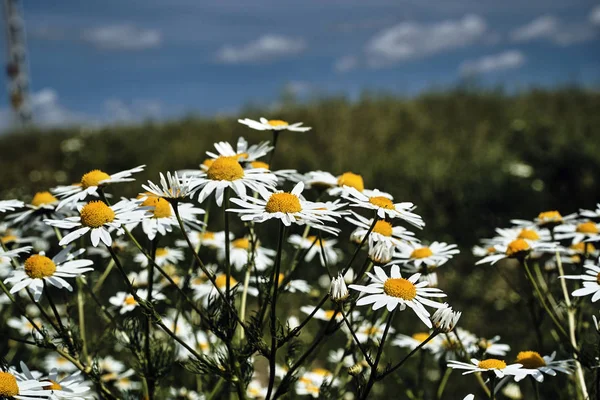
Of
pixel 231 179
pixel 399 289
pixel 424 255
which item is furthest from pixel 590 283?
pixel 231 179

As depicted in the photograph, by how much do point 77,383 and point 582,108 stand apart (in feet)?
33.6

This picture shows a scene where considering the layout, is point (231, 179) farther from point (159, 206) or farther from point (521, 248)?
point (521, 248)

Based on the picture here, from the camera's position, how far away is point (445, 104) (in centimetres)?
1017

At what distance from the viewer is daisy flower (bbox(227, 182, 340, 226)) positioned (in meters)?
1.46

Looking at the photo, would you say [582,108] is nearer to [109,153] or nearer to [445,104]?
[445,104]

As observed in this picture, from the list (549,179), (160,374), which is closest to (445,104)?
(549,179)

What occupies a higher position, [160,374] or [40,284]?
[40,284]

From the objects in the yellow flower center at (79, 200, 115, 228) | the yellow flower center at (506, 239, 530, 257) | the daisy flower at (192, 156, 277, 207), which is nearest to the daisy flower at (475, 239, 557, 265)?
the yellow flower center at (506, 239, 530, 257)

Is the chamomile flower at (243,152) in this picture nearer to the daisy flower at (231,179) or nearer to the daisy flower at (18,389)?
the daisy flower at (231,179)

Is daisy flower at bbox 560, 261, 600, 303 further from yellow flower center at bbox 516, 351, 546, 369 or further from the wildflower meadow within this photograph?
yellow flower center at bbox 516, 351, 546, 369

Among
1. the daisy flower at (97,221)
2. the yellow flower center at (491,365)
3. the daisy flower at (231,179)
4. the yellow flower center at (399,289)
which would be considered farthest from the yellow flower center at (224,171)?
the yellow flower center at (491,365)

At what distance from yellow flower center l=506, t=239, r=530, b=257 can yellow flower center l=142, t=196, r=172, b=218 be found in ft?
4.00

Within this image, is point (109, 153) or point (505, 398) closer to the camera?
point (505, 398)

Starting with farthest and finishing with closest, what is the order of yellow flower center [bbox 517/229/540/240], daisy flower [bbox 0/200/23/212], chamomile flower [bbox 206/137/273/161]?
1. yellow flower center [bbox 517/229/540/240]
2. chamomile flower [bbox 206/137/273/161]
3. daisy flower [bbox 0/200/23/212]
